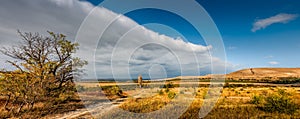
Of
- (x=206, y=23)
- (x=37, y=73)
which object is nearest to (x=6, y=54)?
(x=37, y=73)

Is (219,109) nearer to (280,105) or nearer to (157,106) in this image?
(280,105)

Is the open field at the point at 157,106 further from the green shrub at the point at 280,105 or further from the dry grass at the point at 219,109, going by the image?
the green shrub at the point at 280,105

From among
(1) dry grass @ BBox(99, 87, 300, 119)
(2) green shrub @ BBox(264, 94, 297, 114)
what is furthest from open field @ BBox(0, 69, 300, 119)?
(2) green shrub @ BBox(264, 94, 297, 114)

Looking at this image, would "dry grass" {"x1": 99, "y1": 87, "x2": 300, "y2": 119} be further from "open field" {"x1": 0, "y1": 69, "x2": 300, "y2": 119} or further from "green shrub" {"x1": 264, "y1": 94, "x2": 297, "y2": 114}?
"green shrub" {"x1": 264, "y1": 94, "x2": 297, "y2": 114}

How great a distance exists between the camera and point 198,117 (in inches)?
421

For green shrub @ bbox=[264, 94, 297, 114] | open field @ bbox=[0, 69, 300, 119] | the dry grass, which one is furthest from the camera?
green shrub @ bbox=[264, 94, 297, 114]

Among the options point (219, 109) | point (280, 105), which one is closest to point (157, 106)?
point (219, 109)

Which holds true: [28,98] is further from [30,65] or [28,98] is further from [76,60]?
[76,60]

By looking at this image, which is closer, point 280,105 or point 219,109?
point 280,105

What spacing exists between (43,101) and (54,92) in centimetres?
204

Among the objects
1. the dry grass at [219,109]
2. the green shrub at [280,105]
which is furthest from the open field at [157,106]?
the green shrub at [280,105]

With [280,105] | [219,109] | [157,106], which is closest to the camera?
[280,105]

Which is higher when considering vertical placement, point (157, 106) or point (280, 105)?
point (280, 105)

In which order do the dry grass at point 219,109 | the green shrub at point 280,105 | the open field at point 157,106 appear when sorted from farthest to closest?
the green shrub at point 280,105, the open field at point 157,106, the dry grass at point 219,109
